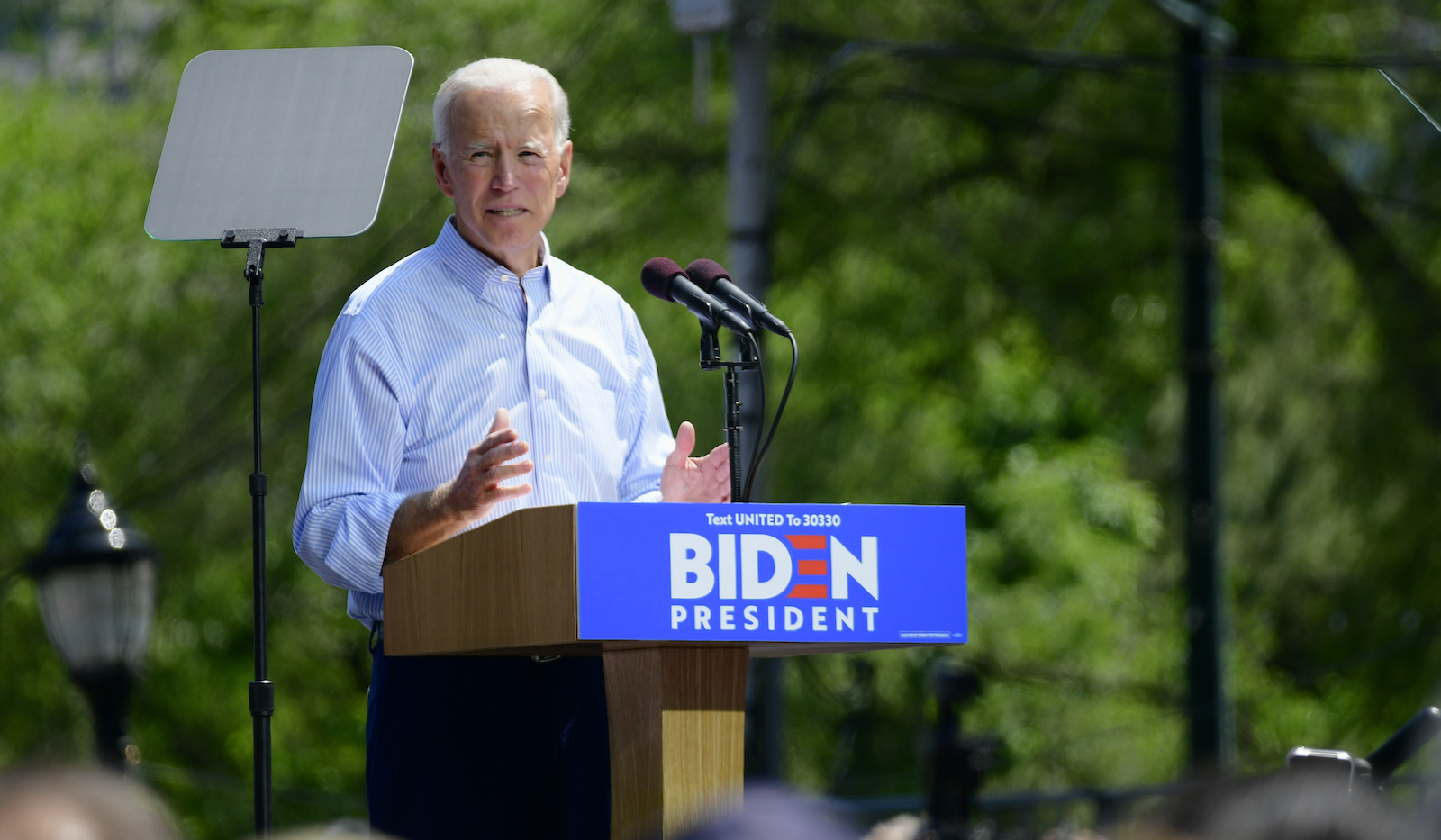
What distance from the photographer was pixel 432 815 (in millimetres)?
3119

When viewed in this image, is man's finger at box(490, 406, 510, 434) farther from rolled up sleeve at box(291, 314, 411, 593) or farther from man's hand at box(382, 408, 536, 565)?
rolled up sleeve at box(291, 314, 411, 593)

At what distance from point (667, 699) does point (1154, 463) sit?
10.9m

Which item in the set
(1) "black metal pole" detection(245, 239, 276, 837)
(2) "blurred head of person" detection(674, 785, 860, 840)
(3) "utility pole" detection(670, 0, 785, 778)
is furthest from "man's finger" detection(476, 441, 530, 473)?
(3) "utility pole" detection(670, 0, 785, 778)

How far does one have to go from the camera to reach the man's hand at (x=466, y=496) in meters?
2.82

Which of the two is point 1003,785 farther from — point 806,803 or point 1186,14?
point 806,803

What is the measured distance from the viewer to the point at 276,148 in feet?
12.0

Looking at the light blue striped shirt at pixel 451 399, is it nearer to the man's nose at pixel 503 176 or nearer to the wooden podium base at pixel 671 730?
the man's nose at pixel 503 176

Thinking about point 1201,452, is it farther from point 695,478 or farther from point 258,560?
point 258,560

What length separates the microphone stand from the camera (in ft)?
9.98

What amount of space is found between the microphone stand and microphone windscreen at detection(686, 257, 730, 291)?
Result: 13 centimetres

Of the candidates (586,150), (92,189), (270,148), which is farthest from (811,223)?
(270,148)

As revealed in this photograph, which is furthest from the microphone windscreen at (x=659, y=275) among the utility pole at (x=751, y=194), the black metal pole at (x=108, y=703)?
the utility pole at (x=751, y=194)

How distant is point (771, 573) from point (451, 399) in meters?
0.87

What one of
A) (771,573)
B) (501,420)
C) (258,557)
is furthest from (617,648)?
(258,557)
